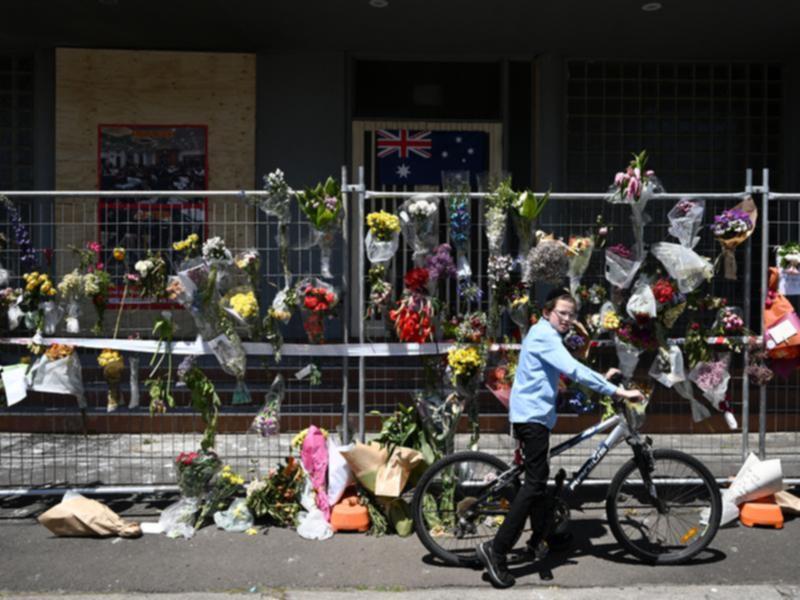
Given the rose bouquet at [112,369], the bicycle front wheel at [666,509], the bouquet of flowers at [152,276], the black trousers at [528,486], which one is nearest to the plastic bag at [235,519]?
the rose bouquet at [112,369]

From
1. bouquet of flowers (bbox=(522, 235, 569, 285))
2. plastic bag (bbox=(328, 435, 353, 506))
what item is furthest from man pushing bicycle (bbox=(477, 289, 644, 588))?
plastic bag (bbox=(328, 435, 353, 506))

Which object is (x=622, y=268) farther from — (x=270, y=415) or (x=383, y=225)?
(x=270, y=415)

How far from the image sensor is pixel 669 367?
5.95m

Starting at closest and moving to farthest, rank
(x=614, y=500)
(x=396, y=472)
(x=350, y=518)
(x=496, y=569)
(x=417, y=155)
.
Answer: (x=496, y=569), (x=614, y=500), (x=396, y=472), (x=350, y=518), (x=417, y=155)

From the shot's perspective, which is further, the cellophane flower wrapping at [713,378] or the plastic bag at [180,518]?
the cellophane flower wrapping at [713,378]

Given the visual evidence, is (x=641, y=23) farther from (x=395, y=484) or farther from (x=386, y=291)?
(x=395, y=484)

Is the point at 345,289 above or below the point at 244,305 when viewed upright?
above

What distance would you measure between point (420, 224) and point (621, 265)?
1.49 m

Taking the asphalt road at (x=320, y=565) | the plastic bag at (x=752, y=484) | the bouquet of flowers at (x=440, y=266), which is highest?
the bouquet of flowers at (x=440, y=266)

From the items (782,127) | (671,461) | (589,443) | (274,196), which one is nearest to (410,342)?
(274,196)

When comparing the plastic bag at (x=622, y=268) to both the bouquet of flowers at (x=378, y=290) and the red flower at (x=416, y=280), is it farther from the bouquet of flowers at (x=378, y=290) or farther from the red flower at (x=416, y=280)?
the bouquet of flowers at (x=378, y=290)

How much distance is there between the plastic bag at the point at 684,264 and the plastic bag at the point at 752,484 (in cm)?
133

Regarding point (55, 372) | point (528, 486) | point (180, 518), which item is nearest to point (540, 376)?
point (528, 486)

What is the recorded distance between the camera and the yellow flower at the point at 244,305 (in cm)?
572
